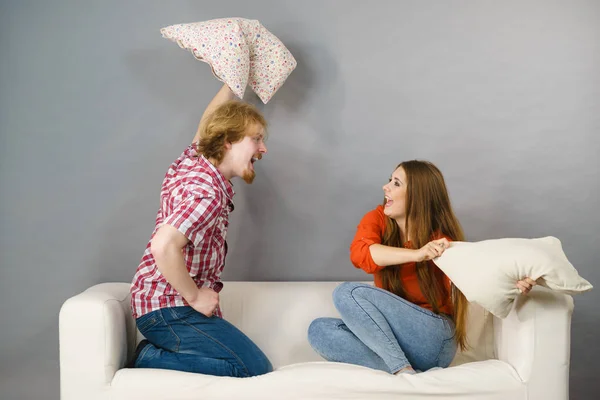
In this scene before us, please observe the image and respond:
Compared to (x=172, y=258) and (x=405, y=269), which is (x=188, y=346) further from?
(x=405, y=269)

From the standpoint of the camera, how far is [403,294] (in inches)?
85.8

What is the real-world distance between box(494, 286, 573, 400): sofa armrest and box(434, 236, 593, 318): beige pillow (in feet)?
0.25

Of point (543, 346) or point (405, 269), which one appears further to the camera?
point (405, 269)

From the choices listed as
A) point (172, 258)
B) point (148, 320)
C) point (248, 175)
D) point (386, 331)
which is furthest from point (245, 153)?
point (386, 331)

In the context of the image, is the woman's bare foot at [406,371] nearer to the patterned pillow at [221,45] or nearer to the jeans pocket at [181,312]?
the jeans pocket at [181,312]

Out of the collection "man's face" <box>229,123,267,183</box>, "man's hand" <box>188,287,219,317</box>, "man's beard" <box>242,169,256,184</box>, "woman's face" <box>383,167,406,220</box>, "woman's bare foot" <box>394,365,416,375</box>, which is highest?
"man's face" <box>229,123,267,183</box>

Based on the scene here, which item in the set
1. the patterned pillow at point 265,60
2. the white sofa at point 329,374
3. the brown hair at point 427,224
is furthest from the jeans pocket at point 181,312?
the patterned pillow at point 265,60

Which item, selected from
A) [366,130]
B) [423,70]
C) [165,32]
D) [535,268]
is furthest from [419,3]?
[535,268]

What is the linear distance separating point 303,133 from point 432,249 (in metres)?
0.89

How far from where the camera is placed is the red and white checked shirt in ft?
6.19

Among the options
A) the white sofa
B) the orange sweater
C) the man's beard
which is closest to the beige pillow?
the white sofa

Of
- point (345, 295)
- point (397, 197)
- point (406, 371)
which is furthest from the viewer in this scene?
point (397, 197)

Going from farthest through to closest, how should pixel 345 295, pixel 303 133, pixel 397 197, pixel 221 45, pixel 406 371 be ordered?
pixel 303 133, pixel 221 45, pixel 397 197, pixel 345 295, pixel 406 371

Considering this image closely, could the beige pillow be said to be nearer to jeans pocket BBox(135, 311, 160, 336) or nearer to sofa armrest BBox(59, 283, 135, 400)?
jeans pocket BBox(135, 311, 160, 336)
